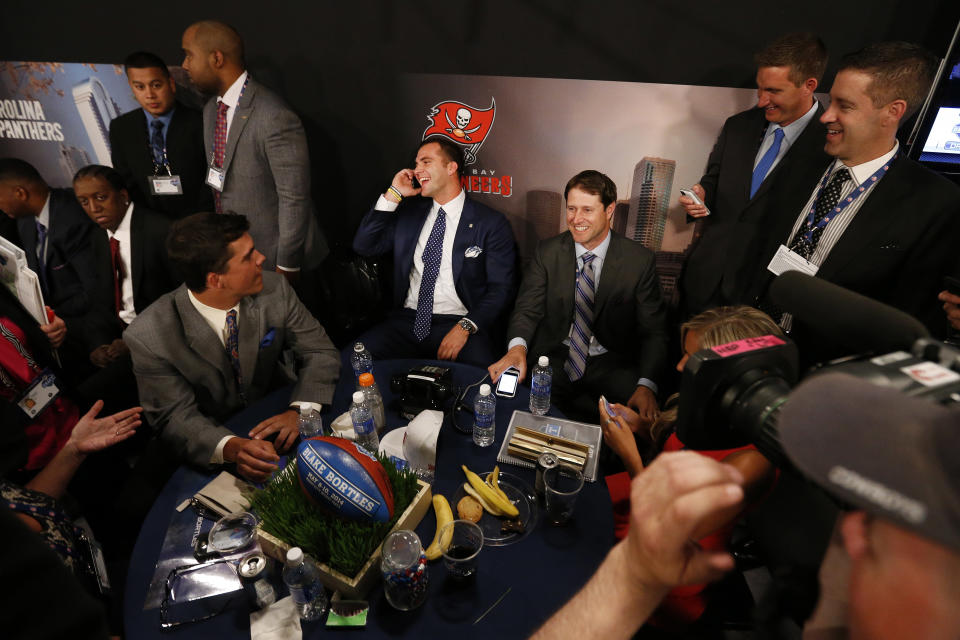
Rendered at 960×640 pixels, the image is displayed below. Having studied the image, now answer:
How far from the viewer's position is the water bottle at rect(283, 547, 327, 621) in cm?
124

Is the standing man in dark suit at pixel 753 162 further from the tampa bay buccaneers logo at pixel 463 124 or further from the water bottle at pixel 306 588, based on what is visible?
the water bottle at pixel 306 588

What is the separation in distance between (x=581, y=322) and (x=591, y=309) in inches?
3.9

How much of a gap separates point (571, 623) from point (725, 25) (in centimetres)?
339

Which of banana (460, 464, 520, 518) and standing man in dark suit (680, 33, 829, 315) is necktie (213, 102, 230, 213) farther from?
standing man in dark suit (680, 33, 829, 315)

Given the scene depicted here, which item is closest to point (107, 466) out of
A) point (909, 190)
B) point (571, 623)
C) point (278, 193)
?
point (278, 193)

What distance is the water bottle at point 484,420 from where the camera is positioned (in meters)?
1.79

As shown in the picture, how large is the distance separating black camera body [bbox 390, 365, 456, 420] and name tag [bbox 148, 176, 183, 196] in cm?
268

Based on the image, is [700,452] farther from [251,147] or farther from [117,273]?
[117,273]

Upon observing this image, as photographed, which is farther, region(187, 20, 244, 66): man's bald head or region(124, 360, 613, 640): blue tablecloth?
region(187, 20, 244, 66): man's bald head

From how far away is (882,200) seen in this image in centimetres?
222

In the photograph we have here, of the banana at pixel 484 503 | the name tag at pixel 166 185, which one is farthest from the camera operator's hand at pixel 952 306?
the name tag at pixel 166 185

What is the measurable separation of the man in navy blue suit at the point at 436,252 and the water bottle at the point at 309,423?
1.31 m

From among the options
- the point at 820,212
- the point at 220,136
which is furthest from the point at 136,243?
the point at 820,212

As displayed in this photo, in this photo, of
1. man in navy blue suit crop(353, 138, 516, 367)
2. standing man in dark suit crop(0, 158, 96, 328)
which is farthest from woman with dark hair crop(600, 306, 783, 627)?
standing man in dark suit crop(0, 158, 96, 328)
